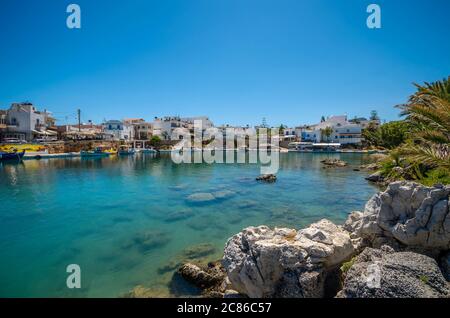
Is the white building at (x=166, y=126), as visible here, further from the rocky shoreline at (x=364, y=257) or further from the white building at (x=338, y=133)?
the rocky shoreline at (x=364, y=257)

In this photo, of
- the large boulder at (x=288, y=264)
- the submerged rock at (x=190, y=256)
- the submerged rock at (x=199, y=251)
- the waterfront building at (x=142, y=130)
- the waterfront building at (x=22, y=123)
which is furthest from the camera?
the waterfront building at (x=142, y=130)

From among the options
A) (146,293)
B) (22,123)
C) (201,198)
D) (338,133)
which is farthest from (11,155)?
(338,133)

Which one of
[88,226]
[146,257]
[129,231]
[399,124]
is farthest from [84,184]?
[399,124]

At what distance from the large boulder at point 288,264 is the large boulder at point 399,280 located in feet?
2.60

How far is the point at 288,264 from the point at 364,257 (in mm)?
1830

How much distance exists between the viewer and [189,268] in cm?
735

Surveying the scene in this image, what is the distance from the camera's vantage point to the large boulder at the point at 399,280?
3.89 m

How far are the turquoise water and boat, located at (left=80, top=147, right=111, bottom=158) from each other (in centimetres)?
3412

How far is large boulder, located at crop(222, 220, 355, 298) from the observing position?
5.16 meters

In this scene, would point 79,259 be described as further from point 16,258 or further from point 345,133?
point 345,133

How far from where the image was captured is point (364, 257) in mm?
5473

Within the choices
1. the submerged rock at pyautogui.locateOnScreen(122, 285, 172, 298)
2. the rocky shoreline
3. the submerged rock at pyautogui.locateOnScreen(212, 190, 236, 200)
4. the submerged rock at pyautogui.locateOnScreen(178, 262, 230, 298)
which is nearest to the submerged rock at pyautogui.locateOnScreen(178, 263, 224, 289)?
the submerged rock at pyautogui.locateOnScreen(178, 262, 230, 298)

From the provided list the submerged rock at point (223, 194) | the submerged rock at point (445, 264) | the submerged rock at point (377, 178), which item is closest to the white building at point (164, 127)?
the submerged rock at point (223, 194)

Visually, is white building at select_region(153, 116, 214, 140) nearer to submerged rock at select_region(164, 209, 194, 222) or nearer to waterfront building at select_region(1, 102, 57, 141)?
waterfront building at select_region(1, 102, 57, 141)
